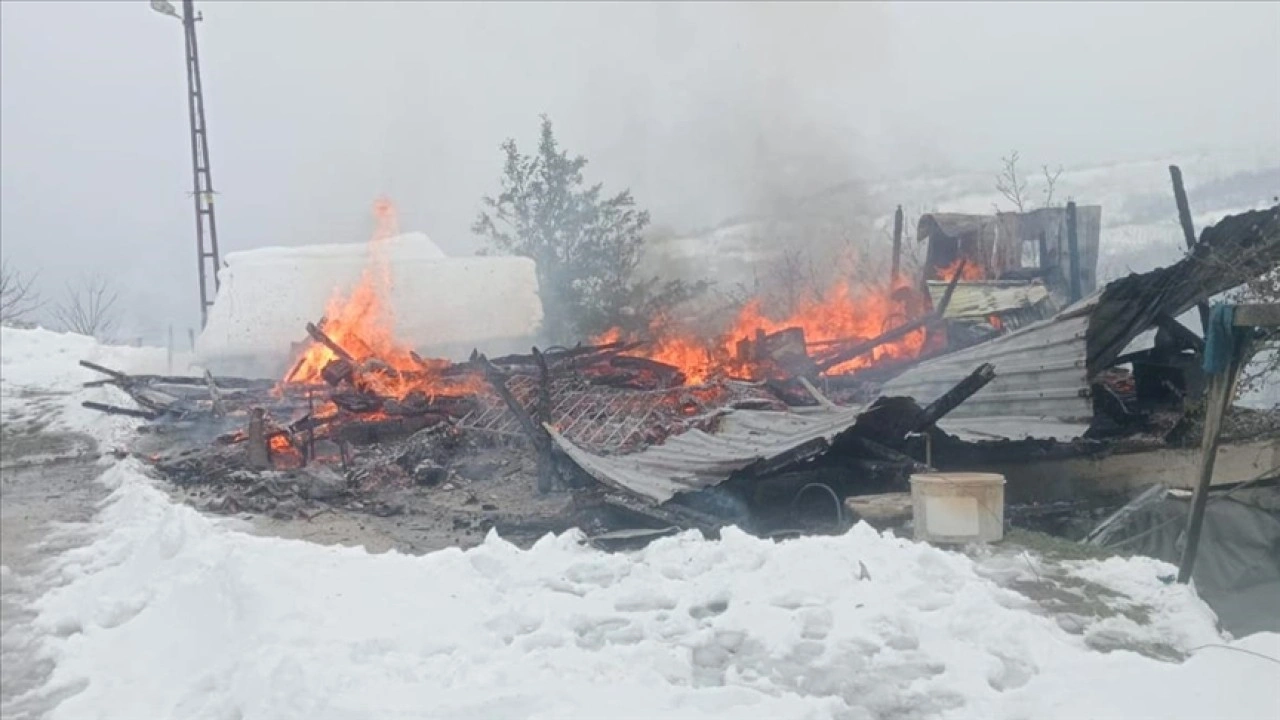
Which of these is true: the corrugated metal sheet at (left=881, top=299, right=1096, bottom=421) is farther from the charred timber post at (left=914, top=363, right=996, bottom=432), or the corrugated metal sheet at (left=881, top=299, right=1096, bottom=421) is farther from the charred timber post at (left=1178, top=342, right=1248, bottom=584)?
the charred timber post at (left=1178, top=342, right=1248, bottom=584)

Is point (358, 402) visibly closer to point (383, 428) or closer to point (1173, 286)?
point (383, 428)

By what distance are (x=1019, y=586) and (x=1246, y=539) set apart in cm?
220

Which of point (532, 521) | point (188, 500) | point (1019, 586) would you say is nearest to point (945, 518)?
point (1019, 586)

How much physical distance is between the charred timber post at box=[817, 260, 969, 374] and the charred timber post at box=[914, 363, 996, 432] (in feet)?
26.1

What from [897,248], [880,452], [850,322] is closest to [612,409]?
[880,452]

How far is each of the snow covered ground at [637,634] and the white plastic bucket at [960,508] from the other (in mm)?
205

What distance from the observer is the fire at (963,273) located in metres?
18.2

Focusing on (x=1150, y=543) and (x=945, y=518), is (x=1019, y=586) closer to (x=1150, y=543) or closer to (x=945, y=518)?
(x=945, y=518)

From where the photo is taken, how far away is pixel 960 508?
6.49 meters

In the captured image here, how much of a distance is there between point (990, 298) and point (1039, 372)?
24.3 feet

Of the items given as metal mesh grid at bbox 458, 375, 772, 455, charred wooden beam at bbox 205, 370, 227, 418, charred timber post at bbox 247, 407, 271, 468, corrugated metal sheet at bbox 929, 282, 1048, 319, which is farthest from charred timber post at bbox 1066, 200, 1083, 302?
charred wooden beam at bbox 205, 370, 227, 418

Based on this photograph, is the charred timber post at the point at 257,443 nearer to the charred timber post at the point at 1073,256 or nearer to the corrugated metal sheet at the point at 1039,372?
the corrugated metal sheet at the point at 1039,372

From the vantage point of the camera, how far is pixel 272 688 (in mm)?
4121

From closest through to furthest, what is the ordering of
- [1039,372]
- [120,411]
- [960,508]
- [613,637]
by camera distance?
[613,637]
[960,508]
[1039,372]
[120,411]
